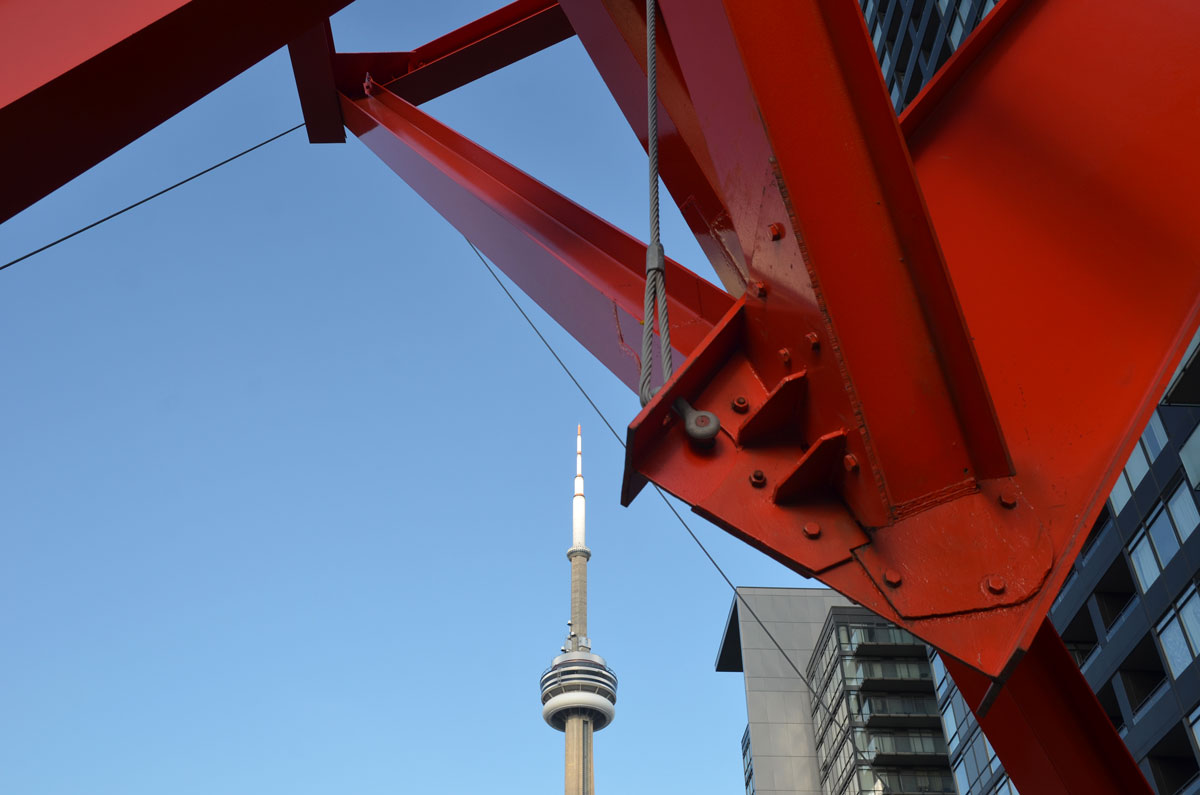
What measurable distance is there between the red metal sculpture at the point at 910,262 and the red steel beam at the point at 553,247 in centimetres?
53

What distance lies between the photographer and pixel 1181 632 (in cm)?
2375

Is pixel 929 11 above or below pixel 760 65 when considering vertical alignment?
above

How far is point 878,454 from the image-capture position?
8.48 feet

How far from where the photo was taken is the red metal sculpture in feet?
7.90

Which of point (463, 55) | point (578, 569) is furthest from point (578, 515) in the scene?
point (463, 55)

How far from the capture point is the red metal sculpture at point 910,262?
241 cm

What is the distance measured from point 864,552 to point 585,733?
96501mm

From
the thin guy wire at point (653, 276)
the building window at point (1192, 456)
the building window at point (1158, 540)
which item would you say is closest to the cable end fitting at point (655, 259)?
the thin guy wire at point (653, 276)

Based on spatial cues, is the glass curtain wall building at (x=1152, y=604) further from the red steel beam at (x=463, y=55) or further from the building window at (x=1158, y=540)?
the red steel beam at (x=463, y=55)

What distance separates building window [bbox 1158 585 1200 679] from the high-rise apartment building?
75.4ft

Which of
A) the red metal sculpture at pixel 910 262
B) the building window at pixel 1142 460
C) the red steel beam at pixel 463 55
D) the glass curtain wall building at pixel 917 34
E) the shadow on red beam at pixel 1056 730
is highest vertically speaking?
the glass curtain wall building at pixel 917 34

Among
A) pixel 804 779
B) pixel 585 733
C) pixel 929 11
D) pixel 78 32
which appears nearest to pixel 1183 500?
pixel 929 11

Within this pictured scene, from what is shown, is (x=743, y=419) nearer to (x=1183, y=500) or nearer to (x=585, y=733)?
(x=1183, y=500)

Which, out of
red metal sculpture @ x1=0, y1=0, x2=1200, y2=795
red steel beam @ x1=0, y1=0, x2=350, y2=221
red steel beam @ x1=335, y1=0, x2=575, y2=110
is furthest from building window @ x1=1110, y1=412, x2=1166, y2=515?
red steel beam @ x1=0, y1=0, x2=350, y2=221
